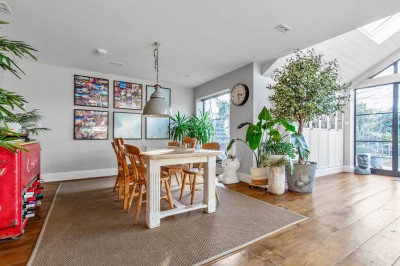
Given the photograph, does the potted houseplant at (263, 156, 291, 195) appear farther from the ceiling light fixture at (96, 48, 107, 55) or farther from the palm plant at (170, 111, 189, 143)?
the ceiling light fixture at (96, 48, 107, 55)

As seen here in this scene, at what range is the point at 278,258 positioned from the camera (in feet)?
5.34

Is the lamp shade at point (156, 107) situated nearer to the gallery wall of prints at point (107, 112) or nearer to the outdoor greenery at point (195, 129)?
the outdoor greenery at point (195, 129)

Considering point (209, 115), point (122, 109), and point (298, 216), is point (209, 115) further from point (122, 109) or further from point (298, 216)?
point (298, 216)

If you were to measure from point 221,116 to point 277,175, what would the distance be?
8.68 ft

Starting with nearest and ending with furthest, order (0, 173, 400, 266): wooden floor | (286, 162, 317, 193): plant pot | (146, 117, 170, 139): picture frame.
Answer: (0, 173, 400, 266): wooden floor < (286, 162, 317, 193): plant pot < (146, 117, 170, 139): picture frame

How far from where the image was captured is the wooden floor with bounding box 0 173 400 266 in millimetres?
1624

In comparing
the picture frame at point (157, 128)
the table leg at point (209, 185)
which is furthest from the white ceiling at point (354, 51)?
the picture frame at point (157, 128)

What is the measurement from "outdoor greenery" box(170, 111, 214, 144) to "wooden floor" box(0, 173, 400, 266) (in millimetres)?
2299

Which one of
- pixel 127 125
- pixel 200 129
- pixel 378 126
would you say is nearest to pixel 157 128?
pixel 127 125

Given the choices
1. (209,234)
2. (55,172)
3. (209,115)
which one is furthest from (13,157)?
(209,115)

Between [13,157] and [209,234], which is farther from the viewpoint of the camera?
[209,234]

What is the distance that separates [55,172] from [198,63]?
4040 mm

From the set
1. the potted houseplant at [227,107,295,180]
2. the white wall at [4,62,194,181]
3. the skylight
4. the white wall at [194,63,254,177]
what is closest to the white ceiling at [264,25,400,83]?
the skylight

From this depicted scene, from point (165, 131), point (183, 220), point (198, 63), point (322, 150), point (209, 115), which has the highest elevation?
point (198, 63)
